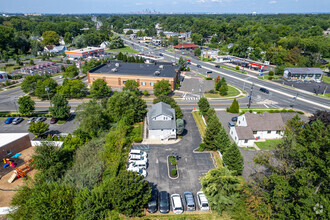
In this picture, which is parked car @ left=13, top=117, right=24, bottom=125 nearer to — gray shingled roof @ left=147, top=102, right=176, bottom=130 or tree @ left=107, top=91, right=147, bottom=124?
tree @ left=107, top=91, right=147, bottom=124

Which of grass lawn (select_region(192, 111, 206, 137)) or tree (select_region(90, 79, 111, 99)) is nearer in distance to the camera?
grass lawn (select_region(192, 111, 206, 137))

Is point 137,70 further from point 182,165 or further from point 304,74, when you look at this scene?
point 304,74

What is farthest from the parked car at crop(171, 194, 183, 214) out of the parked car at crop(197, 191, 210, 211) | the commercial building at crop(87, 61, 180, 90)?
the commercial building at crop(87, 61, 180, 90)

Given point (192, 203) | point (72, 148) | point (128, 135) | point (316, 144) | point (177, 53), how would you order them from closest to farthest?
point (316, 144), point (192, 203), point (72, 148), point (128, 135), point (177, 53)

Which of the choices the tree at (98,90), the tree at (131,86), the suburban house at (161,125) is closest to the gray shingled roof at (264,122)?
the suburban house at (161,125)

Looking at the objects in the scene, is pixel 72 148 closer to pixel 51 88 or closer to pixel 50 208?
pixel 50 208

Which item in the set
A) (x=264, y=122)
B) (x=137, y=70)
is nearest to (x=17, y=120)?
(x=137, y=70)

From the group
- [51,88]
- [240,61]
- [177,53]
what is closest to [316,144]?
[51,88]
